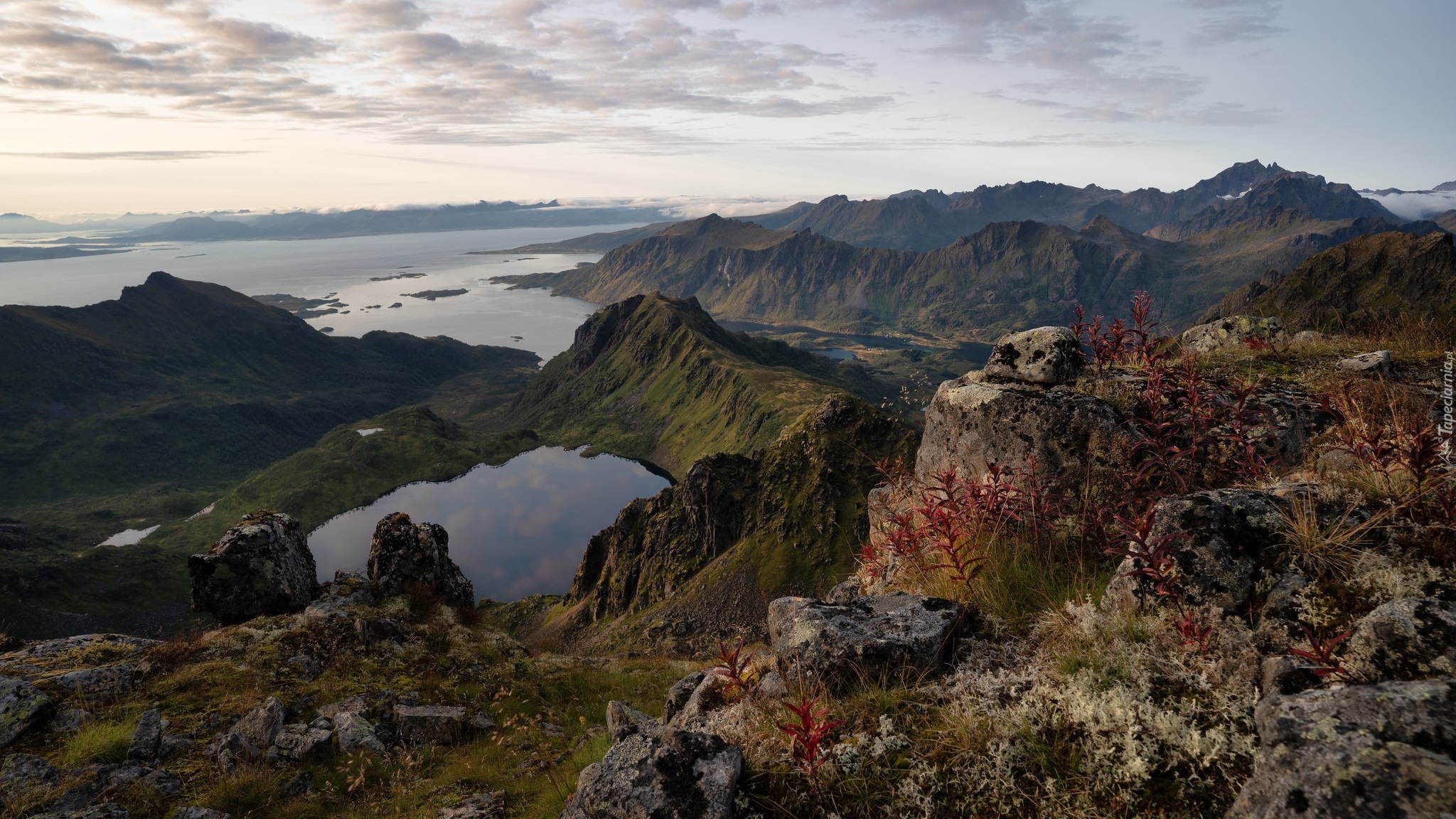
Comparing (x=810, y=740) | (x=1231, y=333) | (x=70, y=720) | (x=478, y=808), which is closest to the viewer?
(x=810, y=740)

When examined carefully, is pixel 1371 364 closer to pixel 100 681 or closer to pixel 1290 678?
pixel 1290 678

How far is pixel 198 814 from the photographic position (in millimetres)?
9398

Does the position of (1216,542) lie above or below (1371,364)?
below

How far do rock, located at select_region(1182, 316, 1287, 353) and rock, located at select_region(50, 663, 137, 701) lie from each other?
25147mm

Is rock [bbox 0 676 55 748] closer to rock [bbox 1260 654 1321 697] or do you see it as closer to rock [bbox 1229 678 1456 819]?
rock [bbox 1229 678 1456 819]

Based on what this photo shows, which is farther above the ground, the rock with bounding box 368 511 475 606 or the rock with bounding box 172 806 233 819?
the rock with bounding box 172 806 233 819

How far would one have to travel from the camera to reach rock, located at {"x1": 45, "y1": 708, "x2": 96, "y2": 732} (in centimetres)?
1153

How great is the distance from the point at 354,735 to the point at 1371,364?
2078 centimetres

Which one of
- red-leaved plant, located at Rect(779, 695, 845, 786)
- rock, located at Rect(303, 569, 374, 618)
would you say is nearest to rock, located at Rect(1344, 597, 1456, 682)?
red-leaved plant, located at Rect(779, 695, 845, 786)

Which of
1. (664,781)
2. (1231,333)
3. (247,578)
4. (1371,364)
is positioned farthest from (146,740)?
(1231,333)

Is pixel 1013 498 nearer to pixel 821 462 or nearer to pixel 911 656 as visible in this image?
pixel 911 656

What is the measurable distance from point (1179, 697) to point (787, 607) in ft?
16.2

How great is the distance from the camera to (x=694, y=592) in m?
95.8

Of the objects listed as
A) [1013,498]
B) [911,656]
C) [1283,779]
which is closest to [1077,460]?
[1013,498]
